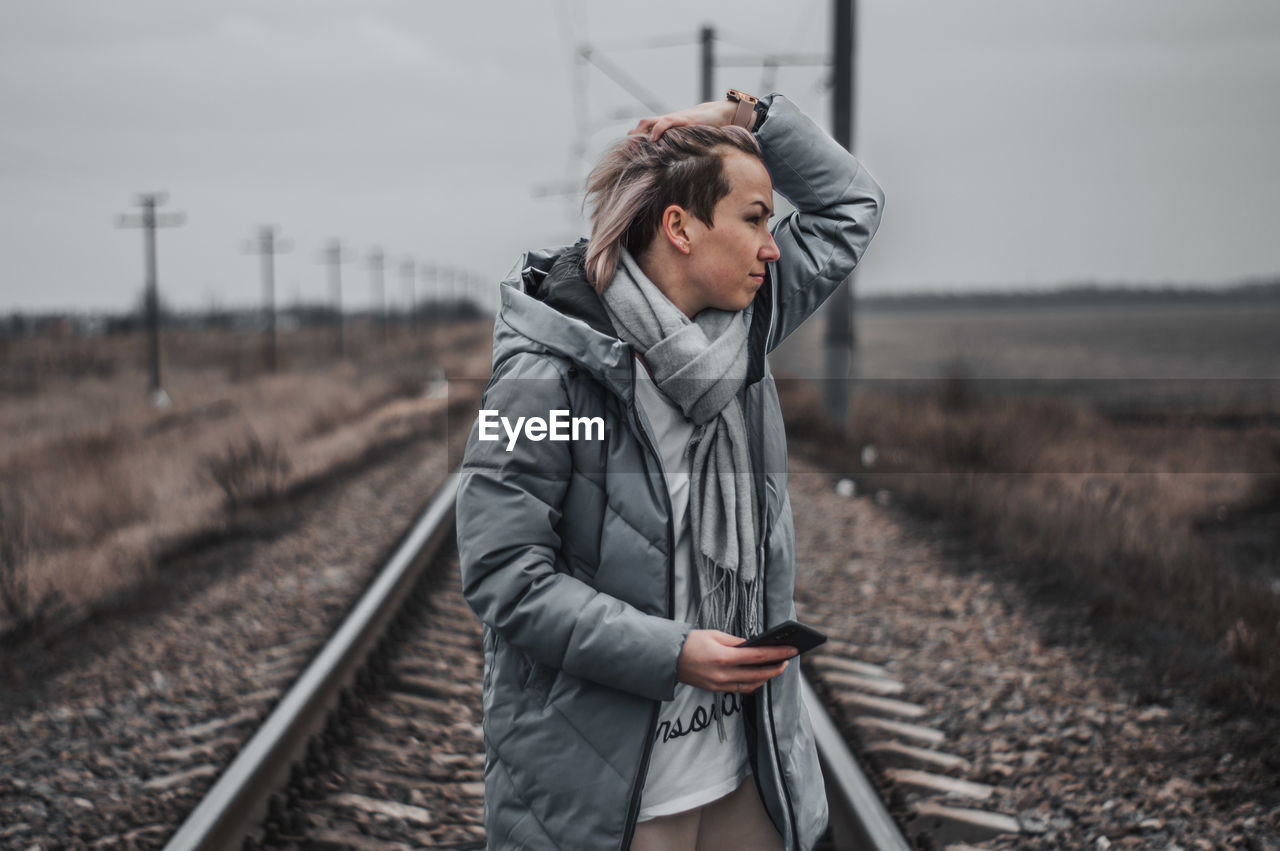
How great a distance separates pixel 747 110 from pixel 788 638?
102 centimetres

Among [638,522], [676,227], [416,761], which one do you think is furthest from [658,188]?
[416,761]

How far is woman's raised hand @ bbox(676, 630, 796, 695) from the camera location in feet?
4.83

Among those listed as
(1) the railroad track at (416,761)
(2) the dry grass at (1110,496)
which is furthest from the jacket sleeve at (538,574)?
(2) the dry grass at (1110,496)

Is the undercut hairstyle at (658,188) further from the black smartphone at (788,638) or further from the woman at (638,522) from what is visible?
the black smartphone at (788,638)

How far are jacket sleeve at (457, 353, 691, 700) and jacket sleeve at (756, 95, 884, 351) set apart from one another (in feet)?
1.83

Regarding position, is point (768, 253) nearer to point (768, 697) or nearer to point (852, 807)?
point (768, 697)

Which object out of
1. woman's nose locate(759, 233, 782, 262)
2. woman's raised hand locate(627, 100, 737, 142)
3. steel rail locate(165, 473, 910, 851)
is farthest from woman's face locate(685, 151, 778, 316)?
steel rail locate(165, 473, 910, 851)

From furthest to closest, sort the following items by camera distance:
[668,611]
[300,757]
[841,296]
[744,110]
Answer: [841,296] → [300,757] → [744,110] → [668,611]

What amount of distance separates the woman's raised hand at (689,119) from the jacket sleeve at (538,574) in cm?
44

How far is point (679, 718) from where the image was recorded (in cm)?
167

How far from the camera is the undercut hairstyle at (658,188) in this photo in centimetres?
158

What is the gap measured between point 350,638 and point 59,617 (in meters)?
1.97

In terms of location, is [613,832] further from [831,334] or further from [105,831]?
[831,334]

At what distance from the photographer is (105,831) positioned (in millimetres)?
3174
